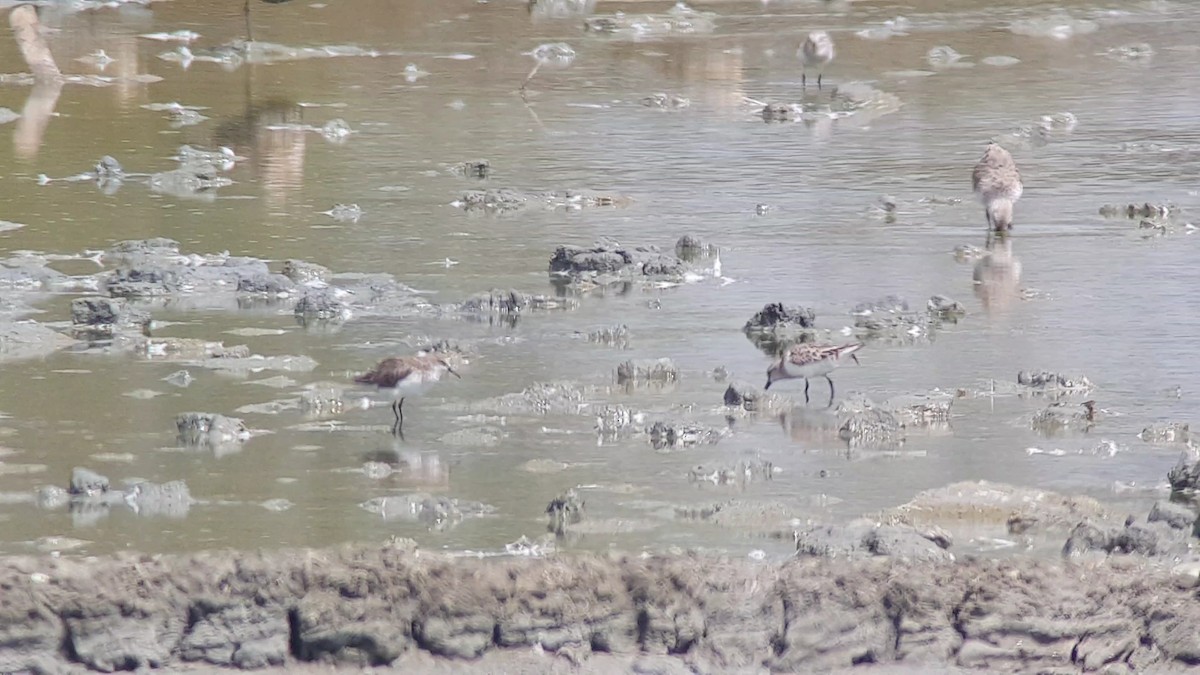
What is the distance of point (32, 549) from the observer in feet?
26.5

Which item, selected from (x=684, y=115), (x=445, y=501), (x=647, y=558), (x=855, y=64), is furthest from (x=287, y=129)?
(x=647, y=558)

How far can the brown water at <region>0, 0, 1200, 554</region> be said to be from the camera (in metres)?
9.03

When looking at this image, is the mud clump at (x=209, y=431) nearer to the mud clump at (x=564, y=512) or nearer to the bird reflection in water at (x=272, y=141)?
the mud clump at (x=564, y=512)

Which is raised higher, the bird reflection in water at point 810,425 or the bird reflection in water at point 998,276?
the bird reflection in water at point 998,276

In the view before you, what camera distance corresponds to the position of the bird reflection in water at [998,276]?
12.4m

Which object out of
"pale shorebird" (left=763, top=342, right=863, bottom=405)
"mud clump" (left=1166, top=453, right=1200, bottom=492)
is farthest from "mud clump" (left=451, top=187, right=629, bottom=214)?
"mud clump" (left=1166, top=453, right=1200, bottom=492)

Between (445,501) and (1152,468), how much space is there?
121 inches

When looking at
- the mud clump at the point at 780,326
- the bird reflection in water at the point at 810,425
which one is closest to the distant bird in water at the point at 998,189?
the mud clump at the point at 780,326

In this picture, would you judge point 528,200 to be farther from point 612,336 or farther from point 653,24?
point 653,24

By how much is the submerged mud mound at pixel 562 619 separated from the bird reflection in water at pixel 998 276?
5.17 m

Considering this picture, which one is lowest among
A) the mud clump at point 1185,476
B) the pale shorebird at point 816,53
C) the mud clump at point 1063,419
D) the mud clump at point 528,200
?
the mud clump at point 1185,476

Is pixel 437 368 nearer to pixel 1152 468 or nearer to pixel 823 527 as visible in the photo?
pixel 823 527

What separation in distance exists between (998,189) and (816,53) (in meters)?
6.70

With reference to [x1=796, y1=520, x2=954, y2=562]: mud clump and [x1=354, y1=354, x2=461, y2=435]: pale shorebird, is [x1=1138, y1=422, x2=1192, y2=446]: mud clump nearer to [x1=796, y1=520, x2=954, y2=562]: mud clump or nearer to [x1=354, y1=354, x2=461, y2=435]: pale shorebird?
[x1=796, y1=520, x2=954, y2=562]: mud clump
